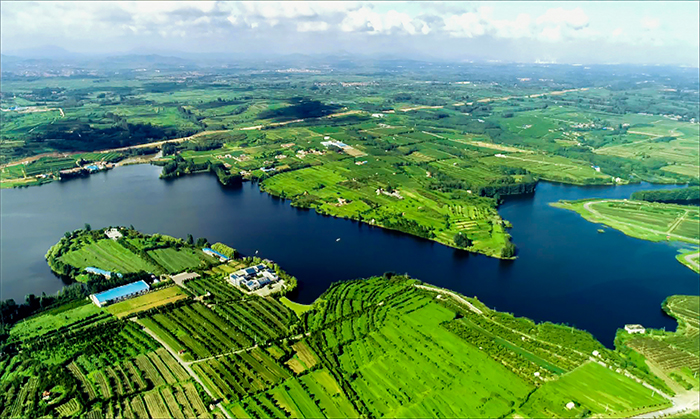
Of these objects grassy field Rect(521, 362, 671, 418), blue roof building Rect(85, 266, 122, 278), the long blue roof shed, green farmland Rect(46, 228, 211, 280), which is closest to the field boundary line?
green farmland Rect(46, 228, 211, 280)

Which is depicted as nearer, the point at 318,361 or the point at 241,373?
the point at 241,373

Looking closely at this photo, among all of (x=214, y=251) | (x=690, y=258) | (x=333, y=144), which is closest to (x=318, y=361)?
(x=214, y=251)

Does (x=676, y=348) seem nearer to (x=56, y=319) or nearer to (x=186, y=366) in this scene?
(x=186, y=366)

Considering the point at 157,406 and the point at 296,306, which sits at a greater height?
the point at 296,306

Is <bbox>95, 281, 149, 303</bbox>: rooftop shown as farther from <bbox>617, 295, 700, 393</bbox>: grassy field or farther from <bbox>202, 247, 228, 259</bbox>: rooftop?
<bbox>617, 295, 700, 393</bbox>: grassy field

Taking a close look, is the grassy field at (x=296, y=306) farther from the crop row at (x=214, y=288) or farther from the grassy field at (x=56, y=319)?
the grassy field at (x=56, y=319)

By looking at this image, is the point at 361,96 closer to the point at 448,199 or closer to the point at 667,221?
the point at 448,199

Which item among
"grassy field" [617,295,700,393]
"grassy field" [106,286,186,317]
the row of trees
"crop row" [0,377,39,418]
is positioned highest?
the row of trees

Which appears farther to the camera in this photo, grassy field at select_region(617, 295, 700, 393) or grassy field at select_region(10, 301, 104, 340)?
grassy field at select_region(10, 301, 104, 340)

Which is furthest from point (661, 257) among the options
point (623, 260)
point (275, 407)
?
point (275, 407)
